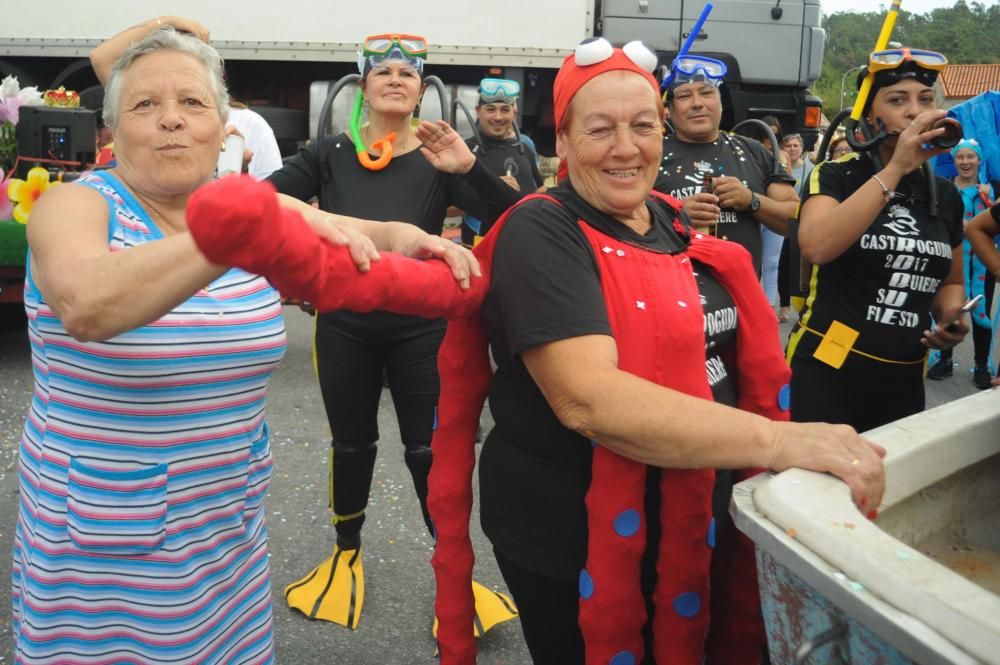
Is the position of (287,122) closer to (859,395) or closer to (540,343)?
(859,395)

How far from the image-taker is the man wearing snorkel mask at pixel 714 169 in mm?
3510

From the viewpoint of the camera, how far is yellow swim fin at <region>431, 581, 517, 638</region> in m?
3.07

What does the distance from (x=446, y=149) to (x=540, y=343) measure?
66.6 inches

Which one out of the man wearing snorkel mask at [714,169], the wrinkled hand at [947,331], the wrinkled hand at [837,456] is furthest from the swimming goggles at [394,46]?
the wrinkled hand at [837,456]

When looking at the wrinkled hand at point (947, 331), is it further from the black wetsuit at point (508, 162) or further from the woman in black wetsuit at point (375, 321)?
the black wetsuit at point (508, 162)

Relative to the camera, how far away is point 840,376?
2.85m

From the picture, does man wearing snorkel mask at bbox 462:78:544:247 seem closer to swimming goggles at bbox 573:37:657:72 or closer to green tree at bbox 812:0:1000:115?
swimming goggles at bbox 573:37:657:72

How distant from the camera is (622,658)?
1614 millimetres

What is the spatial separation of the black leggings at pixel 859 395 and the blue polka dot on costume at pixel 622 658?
1488mm

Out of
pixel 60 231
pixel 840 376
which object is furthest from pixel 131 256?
pixel 840 376

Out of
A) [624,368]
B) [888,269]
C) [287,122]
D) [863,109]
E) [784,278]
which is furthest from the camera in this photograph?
[287,122]

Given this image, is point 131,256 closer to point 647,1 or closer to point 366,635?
point 366,635

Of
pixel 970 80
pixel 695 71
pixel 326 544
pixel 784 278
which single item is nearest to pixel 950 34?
pixel 970 80

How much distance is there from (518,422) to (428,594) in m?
1.83
